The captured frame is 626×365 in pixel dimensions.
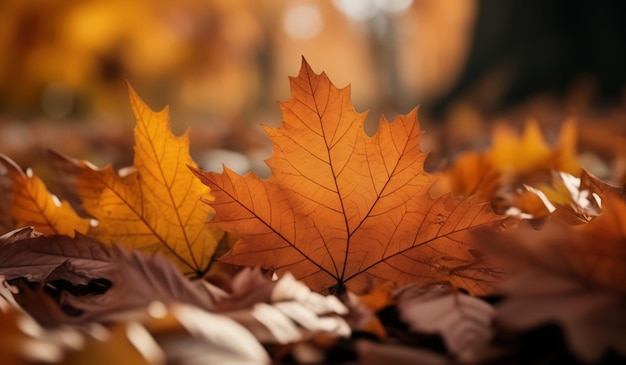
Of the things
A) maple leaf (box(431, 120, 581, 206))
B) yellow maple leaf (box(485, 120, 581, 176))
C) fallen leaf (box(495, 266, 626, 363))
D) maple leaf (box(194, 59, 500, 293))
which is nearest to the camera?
fallen leaf (box(495, 266, 626, 363))

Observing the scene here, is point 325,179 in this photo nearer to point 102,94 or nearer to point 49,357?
point 49,357

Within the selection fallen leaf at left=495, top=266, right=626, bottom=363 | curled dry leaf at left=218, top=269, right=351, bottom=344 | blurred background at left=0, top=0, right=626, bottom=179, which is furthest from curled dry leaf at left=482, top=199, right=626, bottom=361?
blurred background at left=0, top=0, right=626, bottom=179

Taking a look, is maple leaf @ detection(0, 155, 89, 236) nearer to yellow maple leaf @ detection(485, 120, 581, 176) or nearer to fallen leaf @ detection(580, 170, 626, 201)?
fallen leaf @ detection(580, 170, 626, 201)

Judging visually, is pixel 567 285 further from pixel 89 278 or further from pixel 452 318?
pixel 89 278

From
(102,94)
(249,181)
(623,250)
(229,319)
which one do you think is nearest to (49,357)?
(229,319)

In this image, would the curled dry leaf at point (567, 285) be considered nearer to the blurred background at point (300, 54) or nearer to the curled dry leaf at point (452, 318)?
the curled dry leaf at point (452, 318)

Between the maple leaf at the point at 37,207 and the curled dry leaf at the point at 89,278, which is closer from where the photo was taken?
the curled dry leaf at the point at 89,278

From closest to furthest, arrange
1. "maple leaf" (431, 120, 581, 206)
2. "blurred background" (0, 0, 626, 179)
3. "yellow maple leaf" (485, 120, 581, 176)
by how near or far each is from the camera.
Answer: "maple leaf" (431, 120, 581, 206) → "yellow maple leaf" (485, 120, 581, 176) → "blurred background" (0, 0, 626, 179)

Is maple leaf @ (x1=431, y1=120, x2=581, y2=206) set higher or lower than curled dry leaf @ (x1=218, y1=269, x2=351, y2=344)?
higher

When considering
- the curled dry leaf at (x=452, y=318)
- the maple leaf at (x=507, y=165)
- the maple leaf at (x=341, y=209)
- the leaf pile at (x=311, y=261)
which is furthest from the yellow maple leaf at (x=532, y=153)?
the curled dry leaf at (x=452, y=318)
